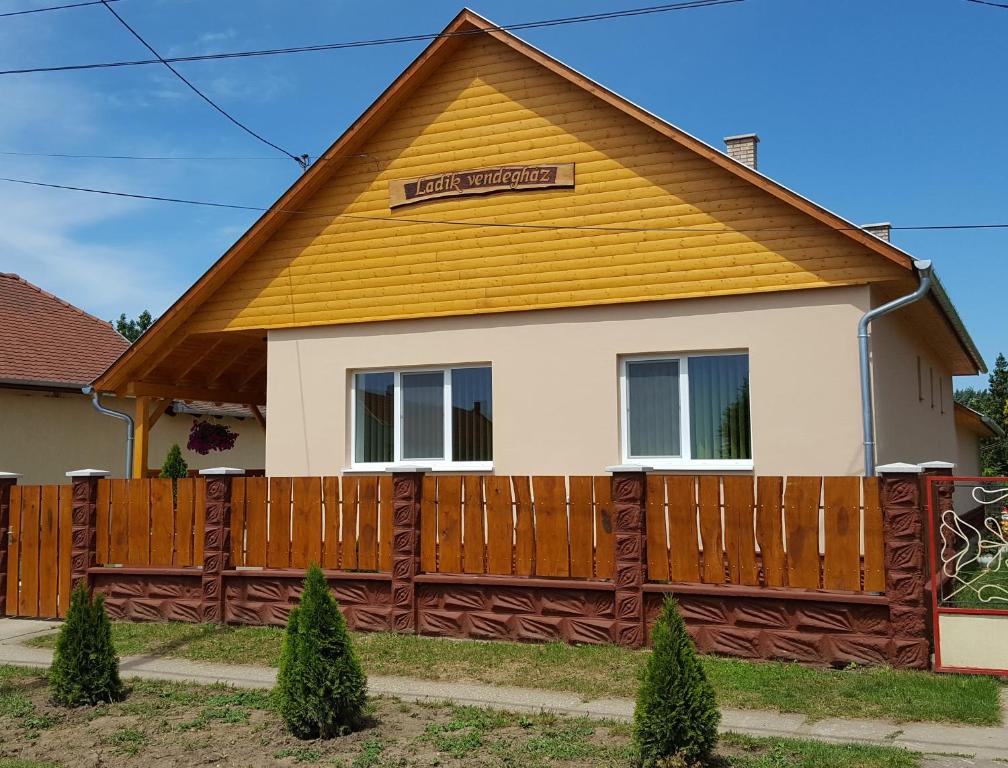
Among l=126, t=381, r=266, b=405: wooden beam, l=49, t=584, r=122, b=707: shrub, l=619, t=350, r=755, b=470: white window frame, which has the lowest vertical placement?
l=49, t=584, r=122, b=707: shrub

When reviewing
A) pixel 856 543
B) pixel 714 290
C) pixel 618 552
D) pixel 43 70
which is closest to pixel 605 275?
pixel 714 290

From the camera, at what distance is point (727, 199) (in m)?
10.7

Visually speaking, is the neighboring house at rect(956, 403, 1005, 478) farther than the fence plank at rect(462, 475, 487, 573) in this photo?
Yes

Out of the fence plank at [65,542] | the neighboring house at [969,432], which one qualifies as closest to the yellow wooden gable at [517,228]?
the fence plank at [65,542]

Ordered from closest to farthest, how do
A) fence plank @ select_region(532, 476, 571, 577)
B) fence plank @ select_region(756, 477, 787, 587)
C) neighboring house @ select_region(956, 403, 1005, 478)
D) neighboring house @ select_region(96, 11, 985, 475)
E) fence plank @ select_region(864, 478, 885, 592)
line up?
fence plank @ select_region(864, 478, 885, 592), fence plank @ select_region(756, 477, 787, 587), fence plank @ select_region(532, 476, 571, 577), neighboring house @ select_region(96, 11, 985, 475), neighboring house @ select_region(956, 403, 1005, 478)

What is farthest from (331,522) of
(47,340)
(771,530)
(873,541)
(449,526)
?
(47,340)

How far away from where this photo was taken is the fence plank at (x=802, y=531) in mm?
8289

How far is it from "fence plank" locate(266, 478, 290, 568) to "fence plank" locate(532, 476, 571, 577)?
2.80 m

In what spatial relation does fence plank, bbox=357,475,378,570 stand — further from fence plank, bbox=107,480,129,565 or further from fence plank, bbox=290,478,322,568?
fence plank, bbox=107,480,129,565

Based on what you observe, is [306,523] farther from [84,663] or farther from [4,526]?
[4,526]

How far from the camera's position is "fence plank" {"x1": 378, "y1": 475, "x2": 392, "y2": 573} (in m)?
9.92

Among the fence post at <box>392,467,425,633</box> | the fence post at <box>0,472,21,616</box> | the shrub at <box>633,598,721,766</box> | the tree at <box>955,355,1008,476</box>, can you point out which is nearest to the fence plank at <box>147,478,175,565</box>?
the fence post at <box>0,472,21,616</box>

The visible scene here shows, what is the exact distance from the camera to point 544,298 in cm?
1153

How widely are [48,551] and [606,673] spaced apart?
7043mm
